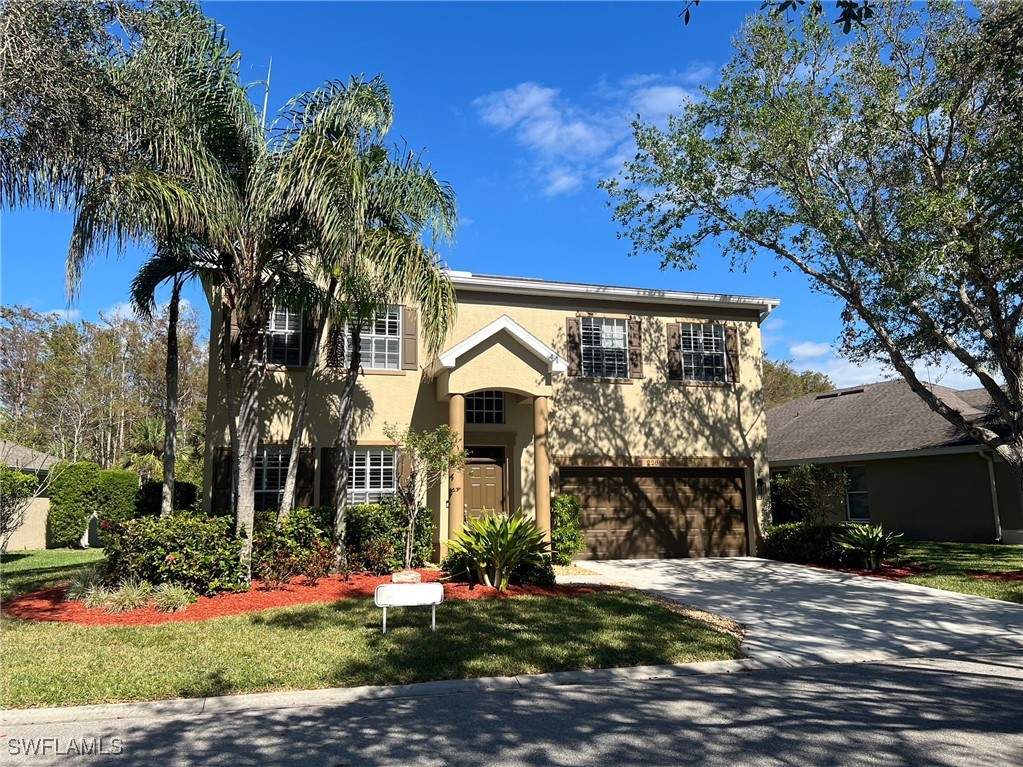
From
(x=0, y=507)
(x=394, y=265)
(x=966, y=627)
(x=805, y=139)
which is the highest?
(x=805, y=139)

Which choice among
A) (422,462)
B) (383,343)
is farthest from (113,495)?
(422,462)

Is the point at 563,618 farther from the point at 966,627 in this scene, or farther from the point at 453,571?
the point at 966,627

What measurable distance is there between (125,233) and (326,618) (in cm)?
610

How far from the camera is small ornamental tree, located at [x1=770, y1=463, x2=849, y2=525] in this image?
15.8m

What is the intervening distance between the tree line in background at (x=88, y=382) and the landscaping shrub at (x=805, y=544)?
22.3 meters

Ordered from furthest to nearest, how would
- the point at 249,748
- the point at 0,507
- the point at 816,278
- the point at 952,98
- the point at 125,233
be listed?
1. the point at 816,278
2. the point at 952,98
3. the point at 0,507
4. the point at 125,233
5. the point at 249,748

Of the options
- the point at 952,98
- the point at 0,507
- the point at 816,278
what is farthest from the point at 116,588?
the point at 952,98

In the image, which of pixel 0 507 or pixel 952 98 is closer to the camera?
pixel 0 507

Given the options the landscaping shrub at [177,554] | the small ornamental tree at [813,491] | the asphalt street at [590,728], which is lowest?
the asphalt street at [590,728]

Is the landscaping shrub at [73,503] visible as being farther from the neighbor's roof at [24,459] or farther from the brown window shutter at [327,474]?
the brown window shutter at [327,474]

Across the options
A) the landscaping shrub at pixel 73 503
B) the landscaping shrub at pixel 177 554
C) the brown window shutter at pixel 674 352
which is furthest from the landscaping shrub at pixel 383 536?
the landscaping shrub at pixel 73 503

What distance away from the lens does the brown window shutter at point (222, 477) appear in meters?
13.5

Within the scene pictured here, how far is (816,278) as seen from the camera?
15031mm

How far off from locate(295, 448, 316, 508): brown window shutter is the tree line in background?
16.6 m
